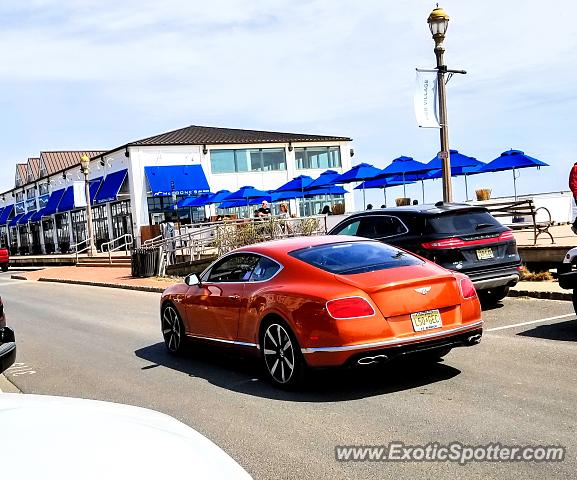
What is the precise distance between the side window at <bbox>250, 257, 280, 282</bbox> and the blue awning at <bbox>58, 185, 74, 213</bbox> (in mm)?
48600

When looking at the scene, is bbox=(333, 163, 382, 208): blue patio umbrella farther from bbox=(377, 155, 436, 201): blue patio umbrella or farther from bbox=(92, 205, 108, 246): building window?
bbox=(92, 205, 108, 246): building window

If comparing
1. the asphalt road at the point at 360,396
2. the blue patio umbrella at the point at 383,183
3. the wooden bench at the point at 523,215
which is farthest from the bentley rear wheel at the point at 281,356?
the blue patio umbrella at the point at 383,183

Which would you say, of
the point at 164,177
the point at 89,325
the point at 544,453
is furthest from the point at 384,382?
the point at 164,177

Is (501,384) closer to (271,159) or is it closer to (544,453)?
(544,453)

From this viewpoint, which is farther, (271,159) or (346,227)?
(271,159)

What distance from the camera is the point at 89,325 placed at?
13.8 m

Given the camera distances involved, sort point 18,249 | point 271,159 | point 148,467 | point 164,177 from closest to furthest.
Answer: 1. point 148,467
2. point 164,177
3. point 271,159
4. point 18,249

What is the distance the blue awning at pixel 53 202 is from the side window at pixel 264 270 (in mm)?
52670

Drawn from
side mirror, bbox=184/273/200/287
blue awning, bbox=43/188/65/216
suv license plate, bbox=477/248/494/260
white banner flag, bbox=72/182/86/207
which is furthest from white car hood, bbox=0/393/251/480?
blue awning, bbox=43/188/65/216

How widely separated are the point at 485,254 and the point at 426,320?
445 cm

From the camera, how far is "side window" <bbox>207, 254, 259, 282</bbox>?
8062 millimetres

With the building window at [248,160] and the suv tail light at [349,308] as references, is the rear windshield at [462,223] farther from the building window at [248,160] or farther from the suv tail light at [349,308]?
the building window at [248,160]

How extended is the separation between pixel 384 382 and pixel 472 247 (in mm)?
4211

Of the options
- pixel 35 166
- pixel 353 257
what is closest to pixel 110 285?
pixel 353 257
